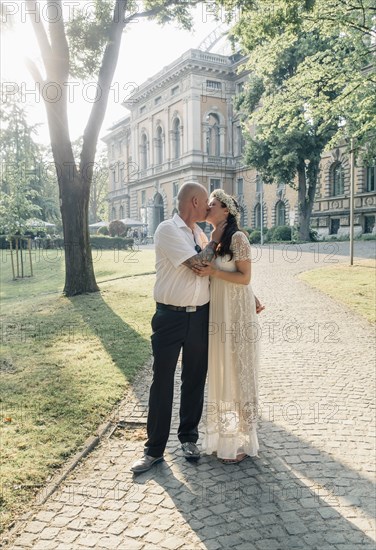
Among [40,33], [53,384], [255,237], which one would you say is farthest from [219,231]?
[255,237]

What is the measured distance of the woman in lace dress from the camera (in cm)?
391

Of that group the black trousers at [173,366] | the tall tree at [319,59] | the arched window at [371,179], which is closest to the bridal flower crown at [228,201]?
the black trousers at [173,366]

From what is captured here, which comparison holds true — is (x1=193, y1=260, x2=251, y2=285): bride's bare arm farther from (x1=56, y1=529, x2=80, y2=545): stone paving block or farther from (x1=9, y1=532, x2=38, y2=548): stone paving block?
(x1=9, y1=532, x2=38, y2=548): stone paving block

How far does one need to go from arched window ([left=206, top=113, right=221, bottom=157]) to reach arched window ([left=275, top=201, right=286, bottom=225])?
946 cm

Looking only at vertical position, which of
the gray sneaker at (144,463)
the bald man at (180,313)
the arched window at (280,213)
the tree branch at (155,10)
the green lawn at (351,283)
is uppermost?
the tree branch at (155,10)

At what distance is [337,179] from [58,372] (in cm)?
3711

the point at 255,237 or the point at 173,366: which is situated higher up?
the point at 255,237

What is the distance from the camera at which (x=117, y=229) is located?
138 ft

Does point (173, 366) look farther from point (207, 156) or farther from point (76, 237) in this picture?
point (207, 156)

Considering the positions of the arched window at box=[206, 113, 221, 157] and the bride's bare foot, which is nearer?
the bride's bare foot

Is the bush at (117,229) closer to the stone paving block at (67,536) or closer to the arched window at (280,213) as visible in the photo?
the arched window at (280,213)

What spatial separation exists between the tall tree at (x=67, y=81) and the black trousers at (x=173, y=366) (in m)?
9.14

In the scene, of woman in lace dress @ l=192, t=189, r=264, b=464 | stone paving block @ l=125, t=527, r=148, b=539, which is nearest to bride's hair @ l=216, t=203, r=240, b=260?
woman in lace dress @ l=192, t=189, r=264, b=464

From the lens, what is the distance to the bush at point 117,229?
137 ft
